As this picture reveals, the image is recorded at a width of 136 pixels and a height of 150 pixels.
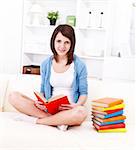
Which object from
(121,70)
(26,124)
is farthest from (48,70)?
(121,70)

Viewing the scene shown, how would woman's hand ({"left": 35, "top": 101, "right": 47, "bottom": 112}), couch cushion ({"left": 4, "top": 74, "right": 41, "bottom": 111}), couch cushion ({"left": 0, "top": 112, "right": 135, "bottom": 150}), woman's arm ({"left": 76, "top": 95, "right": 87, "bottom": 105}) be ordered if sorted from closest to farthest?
couch cushion ({"left": 0, "top": 112, "right": 135, "bottom": 150}) → woman's hand ({"left": 35, "top": 101, "right": 47, "bottom": 112}) → woman's arm ({"left": 76, "top": 95, "right": 87, "bottom": 105}) → couch cushion ({"left": 4, "top": 74, "right": 41, "bottom": 111})

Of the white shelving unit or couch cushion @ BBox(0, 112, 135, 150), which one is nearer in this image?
couch cushion @ BBox(0, 112, 135, 150)

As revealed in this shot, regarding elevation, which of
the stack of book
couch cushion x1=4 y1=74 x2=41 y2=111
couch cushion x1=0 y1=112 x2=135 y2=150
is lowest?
couch cushion x1=0 y1=112 x2=135 y2=150

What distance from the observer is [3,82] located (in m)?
2.98

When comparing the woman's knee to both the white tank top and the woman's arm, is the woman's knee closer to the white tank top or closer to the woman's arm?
the white tank top

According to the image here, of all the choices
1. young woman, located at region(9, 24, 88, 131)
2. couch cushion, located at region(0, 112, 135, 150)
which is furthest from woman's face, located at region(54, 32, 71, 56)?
couch cushion, located at region(0, 112, 135, 150)

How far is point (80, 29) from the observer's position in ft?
14.8

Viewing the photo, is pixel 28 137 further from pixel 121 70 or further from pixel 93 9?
pixel 93 9

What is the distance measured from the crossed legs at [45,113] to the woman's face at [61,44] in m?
0.44

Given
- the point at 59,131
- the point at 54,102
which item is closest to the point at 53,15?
Result: the point at 54,102

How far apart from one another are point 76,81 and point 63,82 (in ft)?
0.33

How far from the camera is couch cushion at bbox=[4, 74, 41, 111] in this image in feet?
9.55

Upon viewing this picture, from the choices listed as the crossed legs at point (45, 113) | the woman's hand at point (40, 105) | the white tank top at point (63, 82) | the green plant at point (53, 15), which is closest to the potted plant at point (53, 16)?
the green plant at point (53, 15)

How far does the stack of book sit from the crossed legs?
0.32 ft
